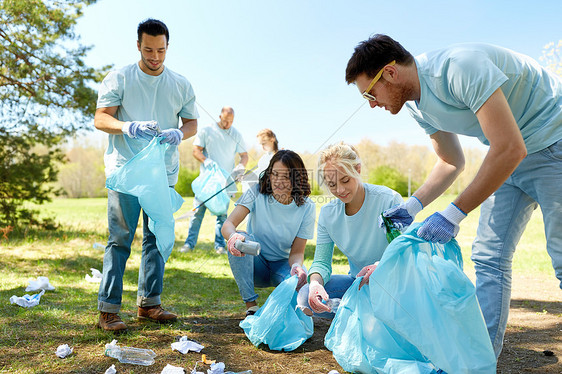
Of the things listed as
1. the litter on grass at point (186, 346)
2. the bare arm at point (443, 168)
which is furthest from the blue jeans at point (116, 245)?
the bare arm at point (443, 168)

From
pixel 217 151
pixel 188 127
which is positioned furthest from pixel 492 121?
pixel 217 151

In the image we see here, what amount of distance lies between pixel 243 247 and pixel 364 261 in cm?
58

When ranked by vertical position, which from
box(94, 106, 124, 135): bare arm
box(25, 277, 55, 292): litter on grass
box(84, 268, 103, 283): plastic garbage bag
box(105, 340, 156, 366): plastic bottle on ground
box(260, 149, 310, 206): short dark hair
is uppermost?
box(94, 106, 124, 135): bare arm

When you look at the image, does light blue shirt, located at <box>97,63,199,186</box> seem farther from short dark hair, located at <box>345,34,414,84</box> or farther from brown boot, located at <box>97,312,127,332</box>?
short dark hair, located at <box>345,34,414,84</box>

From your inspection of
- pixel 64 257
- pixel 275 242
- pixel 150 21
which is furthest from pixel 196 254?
pixel 150 21

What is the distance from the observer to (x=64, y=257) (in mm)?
4266

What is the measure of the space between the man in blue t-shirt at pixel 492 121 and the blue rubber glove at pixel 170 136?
1014 millimetres

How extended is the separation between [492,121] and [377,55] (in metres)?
0.41

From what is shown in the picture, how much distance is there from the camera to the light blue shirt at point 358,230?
6.36 feet

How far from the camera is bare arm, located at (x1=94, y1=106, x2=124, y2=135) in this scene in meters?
2.08

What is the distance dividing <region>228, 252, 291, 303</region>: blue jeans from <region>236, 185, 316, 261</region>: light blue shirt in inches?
1.7

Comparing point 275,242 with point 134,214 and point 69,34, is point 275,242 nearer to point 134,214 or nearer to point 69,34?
point 134,214

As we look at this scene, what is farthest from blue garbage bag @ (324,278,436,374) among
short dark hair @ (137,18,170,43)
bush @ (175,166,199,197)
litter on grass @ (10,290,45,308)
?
bush @ (175,166,199,197)

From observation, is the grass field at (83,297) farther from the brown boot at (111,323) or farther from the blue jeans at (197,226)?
the blue jeans at (197,226)
